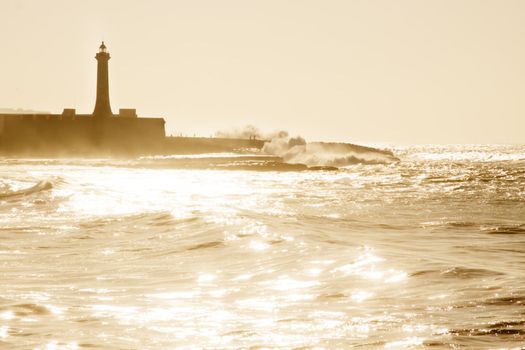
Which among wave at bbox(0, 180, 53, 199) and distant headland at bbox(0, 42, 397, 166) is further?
distant headland at bbox(0, 42, 397, 166)

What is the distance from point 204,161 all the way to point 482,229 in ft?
109

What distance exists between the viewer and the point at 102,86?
52000mm

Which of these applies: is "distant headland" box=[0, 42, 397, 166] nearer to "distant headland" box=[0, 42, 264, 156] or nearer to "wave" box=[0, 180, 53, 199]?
"distant headland" box=[0, 42, 264, 156]

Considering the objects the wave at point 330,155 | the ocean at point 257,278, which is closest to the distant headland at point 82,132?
the wave at point 330,155

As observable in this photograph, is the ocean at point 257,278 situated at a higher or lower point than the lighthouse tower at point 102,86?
lower

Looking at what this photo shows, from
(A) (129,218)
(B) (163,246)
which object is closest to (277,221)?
(A) (129,218)

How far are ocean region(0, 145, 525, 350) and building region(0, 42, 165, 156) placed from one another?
3472 cm

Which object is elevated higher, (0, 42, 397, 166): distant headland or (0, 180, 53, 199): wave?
(0, 42, 397, 166): distant headland

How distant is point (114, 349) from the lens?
5.71 m

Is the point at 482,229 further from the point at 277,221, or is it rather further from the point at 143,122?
the point at 143,122

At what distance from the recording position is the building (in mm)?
51562

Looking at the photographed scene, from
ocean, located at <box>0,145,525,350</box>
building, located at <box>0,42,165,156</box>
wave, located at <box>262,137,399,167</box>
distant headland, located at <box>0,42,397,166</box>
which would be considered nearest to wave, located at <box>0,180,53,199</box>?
ocean, located at <box>0,145,525,350</box>

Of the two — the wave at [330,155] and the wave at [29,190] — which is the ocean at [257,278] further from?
the wave at [330,155]

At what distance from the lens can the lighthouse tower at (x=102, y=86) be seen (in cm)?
5147
